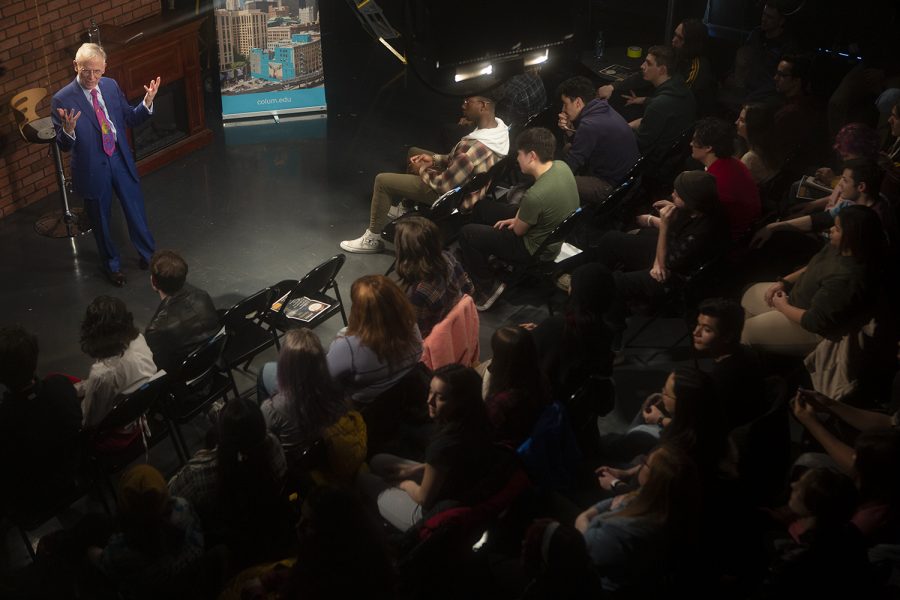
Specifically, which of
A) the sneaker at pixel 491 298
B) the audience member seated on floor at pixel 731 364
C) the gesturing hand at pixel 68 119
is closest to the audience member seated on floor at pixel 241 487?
the audience member seated on floor at pixel 731 364

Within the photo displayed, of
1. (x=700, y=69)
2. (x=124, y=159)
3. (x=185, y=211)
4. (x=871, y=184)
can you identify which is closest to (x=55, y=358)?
(x=124, y=159)

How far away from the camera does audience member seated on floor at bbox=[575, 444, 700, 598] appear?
322 cm

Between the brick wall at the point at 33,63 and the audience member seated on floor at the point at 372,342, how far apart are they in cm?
398

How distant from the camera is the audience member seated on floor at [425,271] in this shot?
191 inches

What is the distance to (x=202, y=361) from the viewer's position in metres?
4.39

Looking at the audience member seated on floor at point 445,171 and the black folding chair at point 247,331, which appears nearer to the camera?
the black folding chair at point 247,331

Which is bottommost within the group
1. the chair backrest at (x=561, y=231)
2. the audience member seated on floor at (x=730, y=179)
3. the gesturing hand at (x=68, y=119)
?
the chair backrest at (x=561, y=231)

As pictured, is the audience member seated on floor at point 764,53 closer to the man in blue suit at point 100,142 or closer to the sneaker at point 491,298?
the sneaker at point 491,298

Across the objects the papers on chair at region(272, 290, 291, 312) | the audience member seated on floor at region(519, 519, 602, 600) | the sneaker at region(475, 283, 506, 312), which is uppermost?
the audience member seated on floor at region(519, 519, 602, 600)

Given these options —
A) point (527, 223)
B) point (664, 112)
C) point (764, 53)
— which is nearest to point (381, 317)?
point (527, 223)

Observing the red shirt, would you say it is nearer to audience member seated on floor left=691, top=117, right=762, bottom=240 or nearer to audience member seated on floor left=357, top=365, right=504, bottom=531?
audience member seated on floor left=691, top=117, right=762, bottom=240

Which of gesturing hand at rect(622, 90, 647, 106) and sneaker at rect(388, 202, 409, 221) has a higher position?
gesturing hand at rect(622, 90, 647, 106)

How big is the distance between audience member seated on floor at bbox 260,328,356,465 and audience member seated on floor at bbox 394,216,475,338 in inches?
41.1

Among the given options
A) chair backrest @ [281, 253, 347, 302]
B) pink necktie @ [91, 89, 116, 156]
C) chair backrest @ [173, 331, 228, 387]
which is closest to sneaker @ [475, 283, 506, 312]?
chair backrest @ [281, 253, 347, 302]
